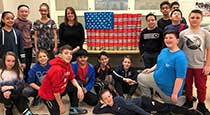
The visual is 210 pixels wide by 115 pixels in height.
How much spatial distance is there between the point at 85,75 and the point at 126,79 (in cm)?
52

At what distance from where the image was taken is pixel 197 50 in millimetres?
2861

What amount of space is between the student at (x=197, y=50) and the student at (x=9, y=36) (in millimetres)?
1872

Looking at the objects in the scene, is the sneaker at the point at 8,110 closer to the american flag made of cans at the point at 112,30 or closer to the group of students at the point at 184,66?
the group of students at the point at 184,66

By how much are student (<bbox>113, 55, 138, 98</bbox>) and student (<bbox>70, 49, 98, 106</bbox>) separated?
1.12 feet

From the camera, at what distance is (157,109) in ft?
9.78

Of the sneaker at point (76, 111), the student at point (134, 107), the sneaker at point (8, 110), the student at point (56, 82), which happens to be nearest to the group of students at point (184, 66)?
the student at point (134, 107)

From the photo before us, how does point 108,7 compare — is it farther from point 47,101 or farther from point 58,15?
point 47,101

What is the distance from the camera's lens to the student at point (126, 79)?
3523mm

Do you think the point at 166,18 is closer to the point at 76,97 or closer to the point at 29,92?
the point at 76,97

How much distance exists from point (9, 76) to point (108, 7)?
2.92m

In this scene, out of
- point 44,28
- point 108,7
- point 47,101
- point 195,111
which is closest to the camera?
point 47,101

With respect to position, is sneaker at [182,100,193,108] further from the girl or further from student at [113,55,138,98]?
the girl

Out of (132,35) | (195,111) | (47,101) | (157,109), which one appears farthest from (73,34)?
(195,111)

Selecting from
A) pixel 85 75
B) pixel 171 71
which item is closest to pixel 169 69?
pixel 171 71
